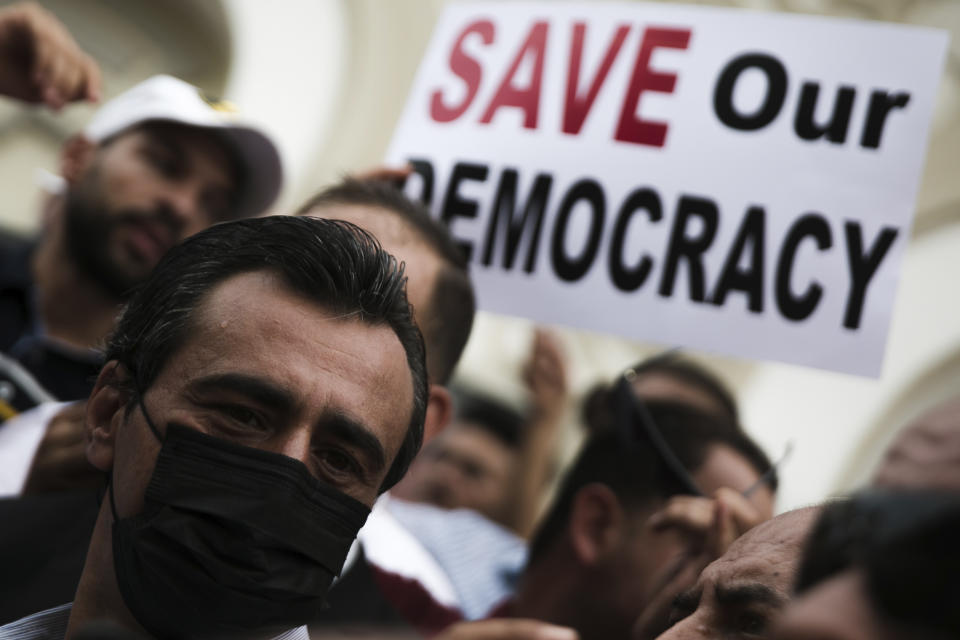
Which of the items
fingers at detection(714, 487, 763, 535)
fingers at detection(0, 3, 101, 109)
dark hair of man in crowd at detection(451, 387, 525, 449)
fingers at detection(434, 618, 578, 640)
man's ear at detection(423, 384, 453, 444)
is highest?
fingers at detection(0, 3, 101, 109)

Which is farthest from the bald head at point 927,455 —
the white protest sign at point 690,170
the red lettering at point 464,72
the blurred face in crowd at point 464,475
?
the blurred face in crowd at point 464,475

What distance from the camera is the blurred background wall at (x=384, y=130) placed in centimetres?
613

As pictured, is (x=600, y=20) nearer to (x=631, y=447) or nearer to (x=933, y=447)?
(x=631, y=447)

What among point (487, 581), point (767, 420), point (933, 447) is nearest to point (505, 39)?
point (487, 581)

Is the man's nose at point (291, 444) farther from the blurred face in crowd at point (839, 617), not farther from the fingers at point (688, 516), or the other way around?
the fingers at point (688, 516)

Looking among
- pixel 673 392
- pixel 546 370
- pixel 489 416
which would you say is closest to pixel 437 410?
pixel 673 392

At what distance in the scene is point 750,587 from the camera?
57.4 inches

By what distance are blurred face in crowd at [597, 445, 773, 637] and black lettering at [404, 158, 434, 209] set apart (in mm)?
894

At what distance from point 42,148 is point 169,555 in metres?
5.15

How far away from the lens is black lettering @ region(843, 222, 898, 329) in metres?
2.47

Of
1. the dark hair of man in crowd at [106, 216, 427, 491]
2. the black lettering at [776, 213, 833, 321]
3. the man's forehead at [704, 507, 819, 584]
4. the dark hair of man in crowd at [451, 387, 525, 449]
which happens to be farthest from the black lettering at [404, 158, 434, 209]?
the dark hair of man in crowd at [451, 387, 525, 449]

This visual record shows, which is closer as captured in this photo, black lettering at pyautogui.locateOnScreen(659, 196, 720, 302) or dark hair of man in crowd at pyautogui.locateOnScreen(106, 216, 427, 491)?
dark hair of man in crowd at pyautogui.locateOnScreen(106, 216, 427, 491)

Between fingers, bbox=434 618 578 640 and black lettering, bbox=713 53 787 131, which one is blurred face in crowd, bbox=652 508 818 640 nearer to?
fingers, bbox=434 618 578 640

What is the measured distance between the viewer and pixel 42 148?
6.11 m
